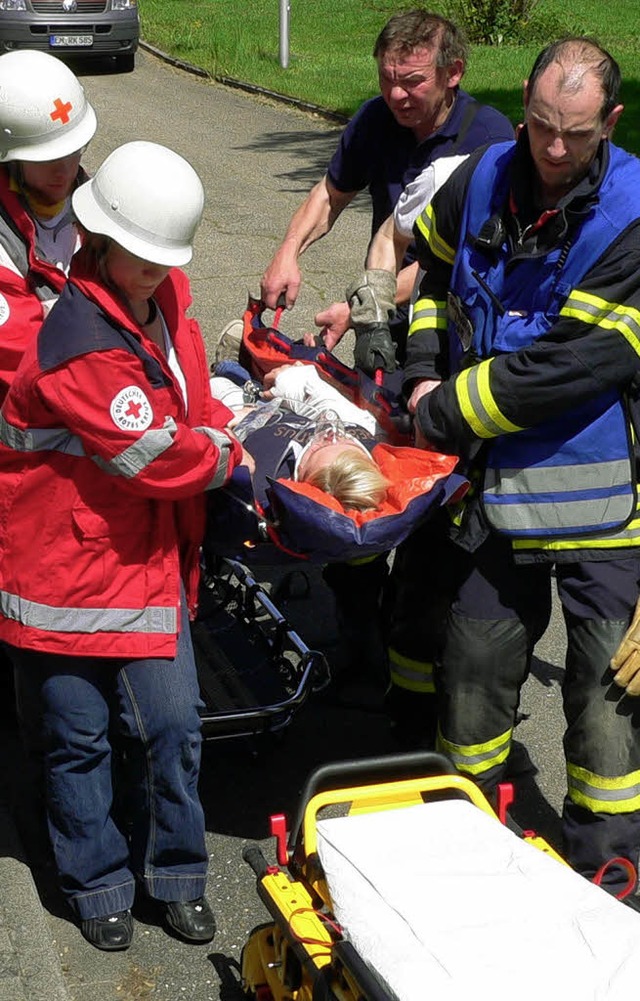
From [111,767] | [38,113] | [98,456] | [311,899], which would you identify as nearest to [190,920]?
[111,767]

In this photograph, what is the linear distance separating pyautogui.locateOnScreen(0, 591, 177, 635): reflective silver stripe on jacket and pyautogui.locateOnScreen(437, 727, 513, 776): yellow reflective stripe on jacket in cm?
95

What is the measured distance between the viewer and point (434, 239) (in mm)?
3777

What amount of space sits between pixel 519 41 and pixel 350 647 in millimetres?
16925

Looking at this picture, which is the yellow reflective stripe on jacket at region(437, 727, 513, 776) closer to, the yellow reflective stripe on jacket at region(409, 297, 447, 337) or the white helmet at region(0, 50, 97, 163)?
the yellow reflective stripe on jacket at region(409, 297, 447, 337)

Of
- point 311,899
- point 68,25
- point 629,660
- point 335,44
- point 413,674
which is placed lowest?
point 335,44

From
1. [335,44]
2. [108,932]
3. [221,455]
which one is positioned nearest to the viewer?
[221,455]

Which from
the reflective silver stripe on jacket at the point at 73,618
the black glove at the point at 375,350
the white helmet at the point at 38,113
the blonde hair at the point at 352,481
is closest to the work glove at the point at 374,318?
the black glove at the point at 375,350

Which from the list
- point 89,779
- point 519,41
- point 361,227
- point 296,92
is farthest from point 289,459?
point 519,41

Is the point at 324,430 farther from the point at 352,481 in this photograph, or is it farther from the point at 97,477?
the point at 97,477

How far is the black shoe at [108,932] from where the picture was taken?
3.59 m

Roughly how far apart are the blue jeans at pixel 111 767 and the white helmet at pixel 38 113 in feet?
4.32

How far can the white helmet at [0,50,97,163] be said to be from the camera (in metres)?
3.57

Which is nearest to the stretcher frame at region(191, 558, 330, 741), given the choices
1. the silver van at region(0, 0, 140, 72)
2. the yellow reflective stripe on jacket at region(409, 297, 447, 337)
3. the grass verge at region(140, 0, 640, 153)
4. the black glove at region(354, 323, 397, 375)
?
the black glove at region(354, 323, 397, 375)

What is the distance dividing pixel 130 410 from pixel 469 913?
1.33 m
